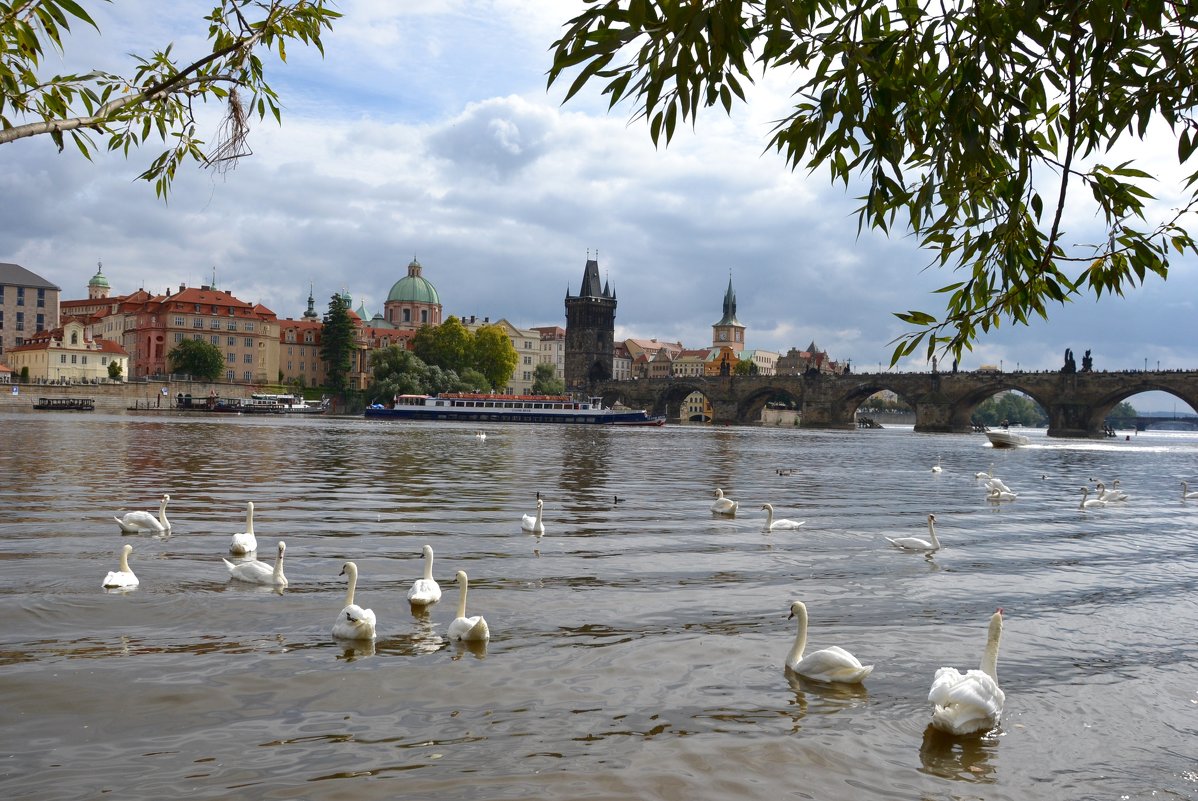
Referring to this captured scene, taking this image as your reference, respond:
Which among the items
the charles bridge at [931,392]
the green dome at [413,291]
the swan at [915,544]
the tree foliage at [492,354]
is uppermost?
the green dome at [413,291]

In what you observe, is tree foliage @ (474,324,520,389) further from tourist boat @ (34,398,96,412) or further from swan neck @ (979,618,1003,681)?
swan neck @ (979,618,1003,681)

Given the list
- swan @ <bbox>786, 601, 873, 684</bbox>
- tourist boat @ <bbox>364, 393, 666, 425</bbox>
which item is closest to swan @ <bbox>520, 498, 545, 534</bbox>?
swan @ <bbox>786, 601, 873, 684</bbox>

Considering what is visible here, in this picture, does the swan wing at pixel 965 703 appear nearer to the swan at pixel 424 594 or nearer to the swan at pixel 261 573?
the swan at pixel 424 594

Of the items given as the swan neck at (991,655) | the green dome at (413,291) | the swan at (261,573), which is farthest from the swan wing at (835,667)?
the green dome at (413,291)

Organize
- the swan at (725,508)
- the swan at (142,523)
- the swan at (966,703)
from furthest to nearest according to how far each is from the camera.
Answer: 1. the swan at (725,508)
2. the swan at (142,523)
3. the swan at (966,703)

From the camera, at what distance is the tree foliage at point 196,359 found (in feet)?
357

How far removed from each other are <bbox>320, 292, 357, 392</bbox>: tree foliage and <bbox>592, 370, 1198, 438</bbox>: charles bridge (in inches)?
1595

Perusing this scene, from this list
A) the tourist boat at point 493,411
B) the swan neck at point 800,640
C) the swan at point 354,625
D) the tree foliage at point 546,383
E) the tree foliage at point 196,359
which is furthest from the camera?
the tree foliage at point 546,383

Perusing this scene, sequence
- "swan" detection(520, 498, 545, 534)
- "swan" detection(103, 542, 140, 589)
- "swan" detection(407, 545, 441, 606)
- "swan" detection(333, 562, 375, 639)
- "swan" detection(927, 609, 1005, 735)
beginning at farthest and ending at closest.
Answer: "swan" detection(520, 498, 545, 534), "swan" detection(103, 542, 140, 589), "swan" detection(407, 545, 441, 606), "swan" detection(333, 562, 375, 639), "swan" detection(927, 609, 1005, 735)

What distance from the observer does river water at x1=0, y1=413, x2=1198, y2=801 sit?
5168 mm

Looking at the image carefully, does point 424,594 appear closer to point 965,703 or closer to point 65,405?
point 965,703

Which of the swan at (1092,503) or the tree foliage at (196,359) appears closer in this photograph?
the swan at (1092,503)

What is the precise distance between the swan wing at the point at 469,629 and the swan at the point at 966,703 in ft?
11.2

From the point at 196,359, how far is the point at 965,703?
376 feet
